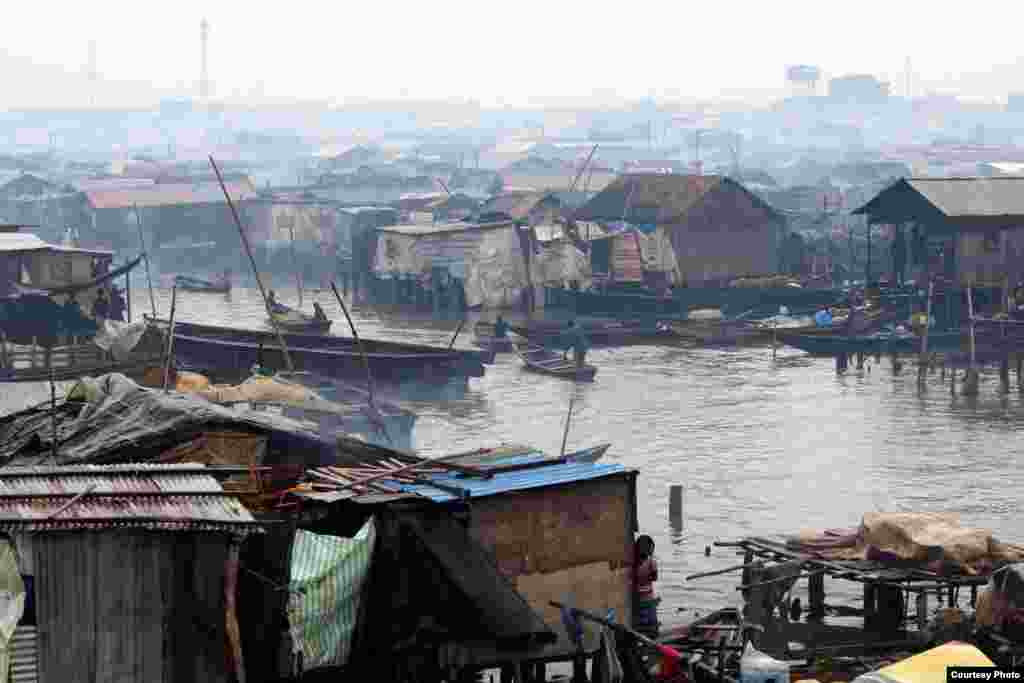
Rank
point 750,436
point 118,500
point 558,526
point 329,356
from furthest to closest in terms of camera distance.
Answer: point 329,356
point 750,436
point 558,526
point 118,500

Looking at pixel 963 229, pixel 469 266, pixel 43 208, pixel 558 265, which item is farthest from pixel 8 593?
pixel 43 208

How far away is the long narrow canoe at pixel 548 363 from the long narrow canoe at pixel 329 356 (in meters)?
1.85

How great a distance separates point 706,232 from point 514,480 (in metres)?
39.2

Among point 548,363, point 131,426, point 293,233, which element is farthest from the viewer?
point 293,233

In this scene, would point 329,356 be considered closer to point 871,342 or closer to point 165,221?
point 871,342

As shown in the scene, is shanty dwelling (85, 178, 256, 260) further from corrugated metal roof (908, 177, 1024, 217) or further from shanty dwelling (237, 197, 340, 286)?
corrugated metal roof (908, 177, 1024, 217)

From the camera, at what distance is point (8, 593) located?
11.4 m

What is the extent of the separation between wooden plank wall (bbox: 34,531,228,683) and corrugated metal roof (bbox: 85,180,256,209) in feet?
189

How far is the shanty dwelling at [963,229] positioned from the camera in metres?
42.7

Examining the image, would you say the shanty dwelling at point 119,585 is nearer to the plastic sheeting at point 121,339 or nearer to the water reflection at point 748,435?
the water reflection at point 748,435

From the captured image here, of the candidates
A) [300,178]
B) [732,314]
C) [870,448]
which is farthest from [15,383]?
[300,178]

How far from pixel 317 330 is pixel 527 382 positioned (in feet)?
19.9

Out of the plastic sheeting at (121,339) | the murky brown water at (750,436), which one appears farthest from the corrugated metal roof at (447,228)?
the plastic sheeting at (121,339)

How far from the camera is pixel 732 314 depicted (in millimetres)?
48375
